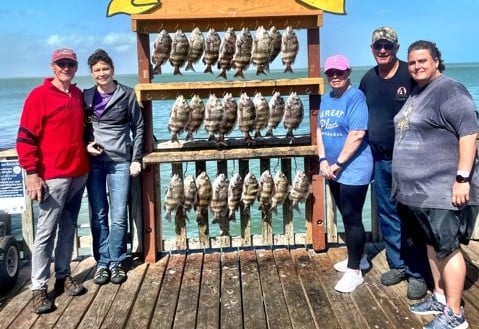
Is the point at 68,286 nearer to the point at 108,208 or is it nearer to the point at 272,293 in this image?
the point at 108,208

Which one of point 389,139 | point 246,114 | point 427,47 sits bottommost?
point 389,139

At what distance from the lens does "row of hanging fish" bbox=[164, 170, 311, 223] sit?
195 inches

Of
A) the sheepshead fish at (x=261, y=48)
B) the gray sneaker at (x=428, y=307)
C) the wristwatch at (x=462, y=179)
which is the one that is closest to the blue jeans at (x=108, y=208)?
the sheepshead fish at (x=261, y=48)

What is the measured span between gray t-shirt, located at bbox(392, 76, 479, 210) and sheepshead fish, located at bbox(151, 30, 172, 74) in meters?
2.33

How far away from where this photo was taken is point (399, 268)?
4.38m

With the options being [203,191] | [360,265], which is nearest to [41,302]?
[203,191]

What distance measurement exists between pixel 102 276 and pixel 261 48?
2.50m

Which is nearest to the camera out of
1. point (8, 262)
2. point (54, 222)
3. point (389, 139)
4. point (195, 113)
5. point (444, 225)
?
point (444, 225)

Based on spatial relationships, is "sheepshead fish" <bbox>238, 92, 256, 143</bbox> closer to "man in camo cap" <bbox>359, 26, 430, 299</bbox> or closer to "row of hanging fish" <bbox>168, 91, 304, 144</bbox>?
"row of hanging fish" <bbox>168, 91, 304, 144</bbox>

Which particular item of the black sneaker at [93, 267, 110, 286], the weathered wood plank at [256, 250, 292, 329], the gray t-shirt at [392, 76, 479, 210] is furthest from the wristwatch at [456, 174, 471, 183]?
the black sneaker at [93, 267, 110, 286]

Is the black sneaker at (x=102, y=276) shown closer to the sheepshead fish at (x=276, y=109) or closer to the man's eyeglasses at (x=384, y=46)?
the sheepshead fish at (x=276, y=109)

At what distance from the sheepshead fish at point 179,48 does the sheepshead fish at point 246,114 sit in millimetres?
659

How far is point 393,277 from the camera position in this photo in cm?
431

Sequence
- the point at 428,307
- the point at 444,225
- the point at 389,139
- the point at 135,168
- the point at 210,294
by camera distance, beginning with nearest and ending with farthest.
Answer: the point at 444,225, the point at 428,307, the point at 389,139, the point at 210,294, the point at 135,168
